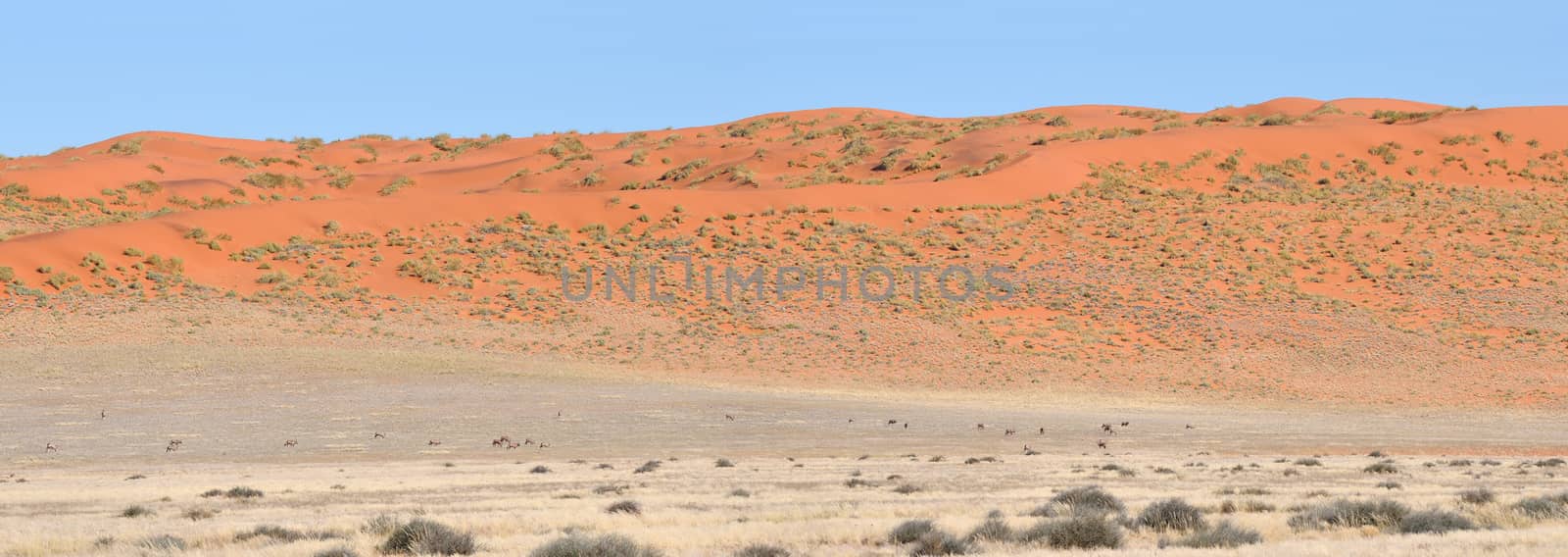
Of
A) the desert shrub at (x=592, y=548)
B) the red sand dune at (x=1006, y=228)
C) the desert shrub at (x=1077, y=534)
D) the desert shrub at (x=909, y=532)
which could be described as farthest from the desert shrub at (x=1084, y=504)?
the red sand dune at (x=1006, y=228)

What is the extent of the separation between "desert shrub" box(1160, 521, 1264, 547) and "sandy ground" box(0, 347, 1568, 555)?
254 millimetres

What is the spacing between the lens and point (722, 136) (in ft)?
336

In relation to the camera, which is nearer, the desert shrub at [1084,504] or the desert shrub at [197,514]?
the desert shrub at [1084,504]

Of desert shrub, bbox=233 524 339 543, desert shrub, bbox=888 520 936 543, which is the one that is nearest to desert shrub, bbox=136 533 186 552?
desert shrub, bbox=233 524 339 543

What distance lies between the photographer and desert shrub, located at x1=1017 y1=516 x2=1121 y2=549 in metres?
11.7

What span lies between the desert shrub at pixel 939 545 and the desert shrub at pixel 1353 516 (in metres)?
3.38

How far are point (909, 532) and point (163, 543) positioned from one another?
6.27 meters

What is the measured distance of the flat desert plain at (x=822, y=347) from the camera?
1488 cm

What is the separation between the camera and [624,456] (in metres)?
27.6

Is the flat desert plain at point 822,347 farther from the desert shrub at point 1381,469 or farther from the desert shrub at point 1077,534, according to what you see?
the desert shrub at point 1381,469

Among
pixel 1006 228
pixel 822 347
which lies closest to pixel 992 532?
pixel 822 347

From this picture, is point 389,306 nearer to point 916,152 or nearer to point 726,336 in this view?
point 726,336

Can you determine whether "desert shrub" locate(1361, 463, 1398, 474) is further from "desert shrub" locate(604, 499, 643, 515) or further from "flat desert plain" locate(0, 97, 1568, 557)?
"desert shrub" locate(604, 499, 643, 515)

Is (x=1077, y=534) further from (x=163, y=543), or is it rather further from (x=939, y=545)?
(x=163, y=543)
